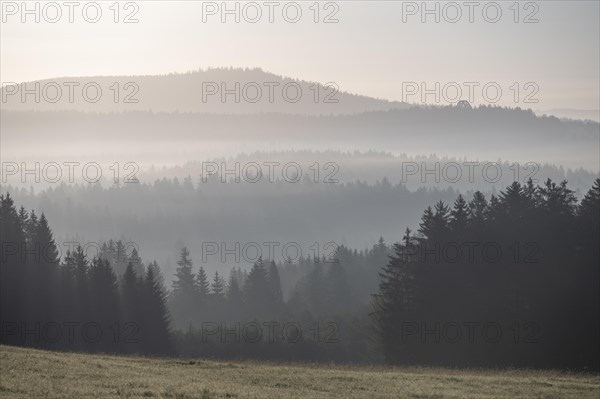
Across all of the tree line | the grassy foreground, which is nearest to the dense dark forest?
the tree line

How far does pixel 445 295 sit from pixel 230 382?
88.4 ft

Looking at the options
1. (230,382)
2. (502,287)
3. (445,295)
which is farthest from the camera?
(445,295)

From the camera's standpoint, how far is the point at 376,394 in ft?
94.8

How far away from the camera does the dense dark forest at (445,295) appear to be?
5112 cm

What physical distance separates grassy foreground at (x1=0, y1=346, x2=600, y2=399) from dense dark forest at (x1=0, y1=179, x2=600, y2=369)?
14039 mm

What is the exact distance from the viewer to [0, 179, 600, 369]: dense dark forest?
2013 inches

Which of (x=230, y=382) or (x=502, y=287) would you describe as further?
(x=502, y=287)

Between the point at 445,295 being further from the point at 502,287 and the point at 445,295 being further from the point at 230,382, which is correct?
the point at 230,382

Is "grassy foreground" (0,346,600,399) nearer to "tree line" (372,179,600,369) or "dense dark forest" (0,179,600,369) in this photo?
"tree line" (372,179,600,369)

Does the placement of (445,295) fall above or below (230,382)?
above

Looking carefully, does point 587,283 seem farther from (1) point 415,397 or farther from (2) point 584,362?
(1) point 415,397

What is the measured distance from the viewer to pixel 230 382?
31031 mm

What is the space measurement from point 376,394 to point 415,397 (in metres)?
1.36

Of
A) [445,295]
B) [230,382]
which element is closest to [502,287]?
[445,295]
